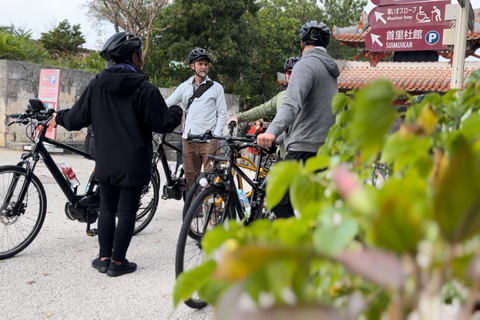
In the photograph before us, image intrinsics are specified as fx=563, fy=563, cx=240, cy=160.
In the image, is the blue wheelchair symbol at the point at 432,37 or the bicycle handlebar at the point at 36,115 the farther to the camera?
the blue wheelchair symbol at the point at 432,37

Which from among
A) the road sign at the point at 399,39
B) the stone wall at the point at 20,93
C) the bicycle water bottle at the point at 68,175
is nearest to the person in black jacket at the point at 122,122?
the bicycle water bottle at the point at 68,175

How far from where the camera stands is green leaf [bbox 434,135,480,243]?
1.34 ft

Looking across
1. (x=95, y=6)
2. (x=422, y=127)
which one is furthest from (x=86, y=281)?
(x=95, y=6)

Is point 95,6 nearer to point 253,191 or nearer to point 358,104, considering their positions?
point 253,191

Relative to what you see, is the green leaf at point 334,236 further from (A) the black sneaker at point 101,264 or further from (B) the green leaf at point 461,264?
(A) the black sneaker at point 101,264

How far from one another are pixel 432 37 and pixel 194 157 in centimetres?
598

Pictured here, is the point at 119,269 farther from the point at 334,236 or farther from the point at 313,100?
the point at 334,236

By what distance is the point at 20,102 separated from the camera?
12602mm

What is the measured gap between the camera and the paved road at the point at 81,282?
3.46m

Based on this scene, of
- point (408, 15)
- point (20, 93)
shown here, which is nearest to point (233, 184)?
point (408, 15)

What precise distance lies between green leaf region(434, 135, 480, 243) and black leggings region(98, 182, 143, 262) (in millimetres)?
3743

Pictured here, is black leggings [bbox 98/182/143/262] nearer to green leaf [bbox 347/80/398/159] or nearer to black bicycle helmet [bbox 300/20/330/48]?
black bicycle helmet [bbox 300/20/330/48]

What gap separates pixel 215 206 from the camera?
156 inches

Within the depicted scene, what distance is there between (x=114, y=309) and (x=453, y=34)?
3652mm
